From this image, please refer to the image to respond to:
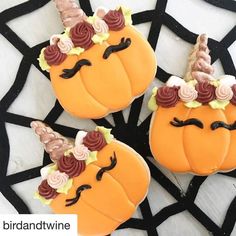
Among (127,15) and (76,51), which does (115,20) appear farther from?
(76,51)

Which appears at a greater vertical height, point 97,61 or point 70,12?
point 70,12

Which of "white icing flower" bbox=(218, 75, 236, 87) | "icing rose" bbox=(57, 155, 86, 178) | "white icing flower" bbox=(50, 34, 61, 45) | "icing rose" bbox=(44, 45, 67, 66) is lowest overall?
"icing rose" bbox=(57, 155, 86, 178)

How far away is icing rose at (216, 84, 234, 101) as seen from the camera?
4.47 ft

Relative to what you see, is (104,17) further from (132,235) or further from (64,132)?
(132,235)

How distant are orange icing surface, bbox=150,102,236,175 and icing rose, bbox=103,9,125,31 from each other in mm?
306

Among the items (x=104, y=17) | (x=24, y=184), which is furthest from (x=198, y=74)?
(x=24, y=184)

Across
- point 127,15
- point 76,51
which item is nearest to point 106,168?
point 76,51

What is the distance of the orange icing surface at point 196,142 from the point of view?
1382 millimetres

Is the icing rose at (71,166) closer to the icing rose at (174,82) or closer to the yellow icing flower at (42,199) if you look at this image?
the yellow icing flower at (42,199)

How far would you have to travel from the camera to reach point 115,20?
1396 millimetres

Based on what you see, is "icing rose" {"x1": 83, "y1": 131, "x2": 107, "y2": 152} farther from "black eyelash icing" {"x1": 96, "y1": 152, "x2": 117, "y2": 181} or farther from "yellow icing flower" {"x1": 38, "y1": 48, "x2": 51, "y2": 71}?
"yellow icing flower" {"x1": 38, "y1": 48, "x2": 51, "y2": 71}

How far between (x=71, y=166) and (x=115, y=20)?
0.50 metres

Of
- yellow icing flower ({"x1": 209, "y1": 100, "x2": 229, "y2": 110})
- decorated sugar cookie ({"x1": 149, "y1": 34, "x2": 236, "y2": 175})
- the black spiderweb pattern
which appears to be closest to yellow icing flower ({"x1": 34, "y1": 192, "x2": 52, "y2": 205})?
the black spiderweb pattern

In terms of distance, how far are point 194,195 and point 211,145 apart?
231mm
